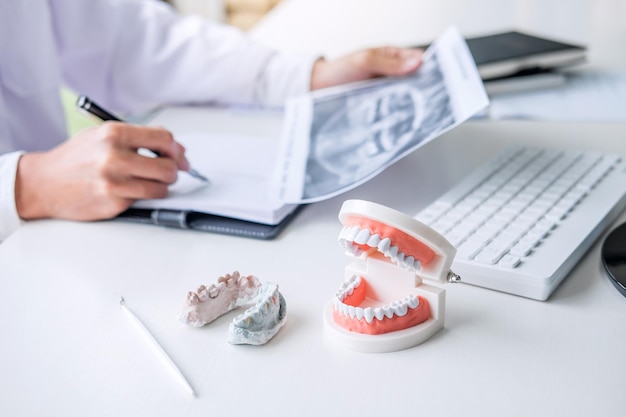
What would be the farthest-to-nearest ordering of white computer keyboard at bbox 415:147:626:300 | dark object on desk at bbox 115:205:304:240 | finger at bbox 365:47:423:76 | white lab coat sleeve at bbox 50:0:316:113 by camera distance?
white lab coat sleeve at bbox 50:0:316:113 → finger at bbox 365:47:423:76 → dark object on desk at bbox 115:205:304:240 → white computer keyboard at bbox 415:147:626:300

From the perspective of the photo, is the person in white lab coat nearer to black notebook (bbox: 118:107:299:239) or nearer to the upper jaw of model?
black notebook (bbox: 118:107:299:239)

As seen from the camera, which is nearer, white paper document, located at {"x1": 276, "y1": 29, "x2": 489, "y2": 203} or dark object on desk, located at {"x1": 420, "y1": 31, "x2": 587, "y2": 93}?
white paper document, located at {"x1": 276, "y1": 29, "x2": 489, "y2": 203}

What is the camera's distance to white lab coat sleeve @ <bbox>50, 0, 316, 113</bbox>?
1.11m

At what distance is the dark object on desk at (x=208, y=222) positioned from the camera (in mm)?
683

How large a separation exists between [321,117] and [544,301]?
44 centimetres

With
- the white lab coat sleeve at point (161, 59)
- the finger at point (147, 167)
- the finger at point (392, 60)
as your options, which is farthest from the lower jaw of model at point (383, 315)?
the white lab coat sleeve at point (161, 59)

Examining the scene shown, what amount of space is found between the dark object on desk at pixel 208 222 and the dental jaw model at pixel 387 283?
0.56 ft

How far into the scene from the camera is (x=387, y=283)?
0.52 m

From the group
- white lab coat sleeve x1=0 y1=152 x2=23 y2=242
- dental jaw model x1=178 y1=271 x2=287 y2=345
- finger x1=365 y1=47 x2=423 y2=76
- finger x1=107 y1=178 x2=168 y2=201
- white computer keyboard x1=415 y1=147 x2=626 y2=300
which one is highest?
finger x1=365 y1=47 x2=423 y2=76

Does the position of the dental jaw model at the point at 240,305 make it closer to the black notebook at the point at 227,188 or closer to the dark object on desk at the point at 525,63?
the black notebook at the point at 227,188

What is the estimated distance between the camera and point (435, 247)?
1.57 feet

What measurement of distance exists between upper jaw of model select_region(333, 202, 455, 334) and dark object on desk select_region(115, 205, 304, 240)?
0.54 feet

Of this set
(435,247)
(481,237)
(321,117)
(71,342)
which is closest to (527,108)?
(321,117)

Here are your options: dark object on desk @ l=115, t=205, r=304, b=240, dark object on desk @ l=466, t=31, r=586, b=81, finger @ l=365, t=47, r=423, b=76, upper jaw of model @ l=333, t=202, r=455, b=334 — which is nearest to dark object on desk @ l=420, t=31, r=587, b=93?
dark object on desk @ l=466, t=31, r=586, b=81
